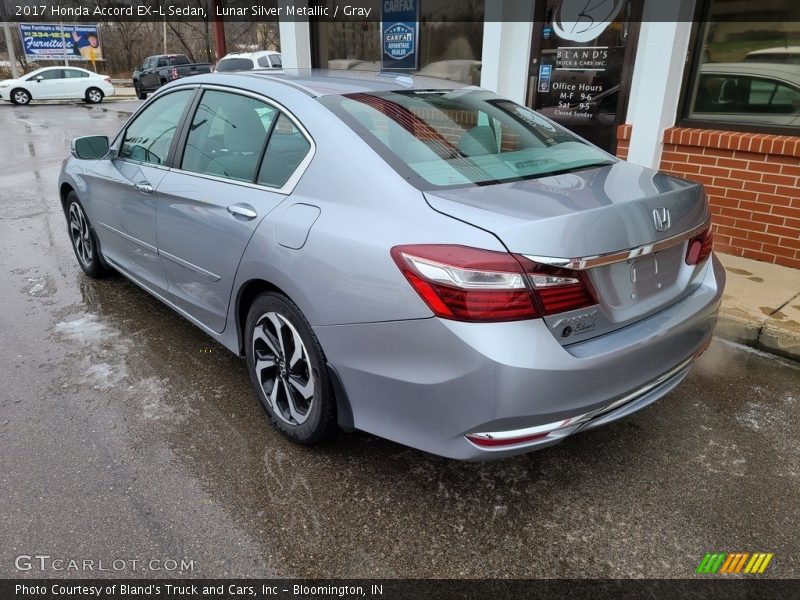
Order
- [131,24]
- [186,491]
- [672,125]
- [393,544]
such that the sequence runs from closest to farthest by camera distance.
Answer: [393,544], [186,491], [672,125], [131,24]

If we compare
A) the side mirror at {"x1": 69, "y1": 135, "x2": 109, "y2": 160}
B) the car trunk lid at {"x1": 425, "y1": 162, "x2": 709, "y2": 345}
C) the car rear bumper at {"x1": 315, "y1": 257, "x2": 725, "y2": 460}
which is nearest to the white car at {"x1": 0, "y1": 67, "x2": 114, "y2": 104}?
the side mirror at {"x1": 69, "y1": 135, "x2": 109, "y2": 160}

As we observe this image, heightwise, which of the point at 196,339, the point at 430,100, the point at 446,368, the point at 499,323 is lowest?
the point at 196,339

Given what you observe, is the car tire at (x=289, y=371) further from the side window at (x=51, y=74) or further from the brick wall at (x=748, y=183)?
the side window at (x=51, y=74)

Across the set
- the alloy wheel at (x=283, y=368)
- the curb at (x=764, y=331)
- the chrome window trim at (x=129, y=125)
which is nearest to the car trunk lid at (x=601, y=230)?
the alloy wheel at (x=283, y=368)

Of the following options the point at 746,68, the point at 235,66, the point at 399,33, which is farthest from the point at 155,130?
the point at 235,66

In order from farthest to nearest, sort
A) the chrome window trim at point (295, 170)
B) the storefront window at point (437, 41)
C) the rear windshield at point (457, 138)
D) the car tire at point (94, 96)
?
the car tire at point (94, 96)
the storefront window at point (437, 41)
the chrome window trim at point (295, 170)
the rear windshield at point (457, 138)

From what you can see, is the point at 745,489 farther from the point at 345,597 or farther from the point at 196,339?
the point at 196,339

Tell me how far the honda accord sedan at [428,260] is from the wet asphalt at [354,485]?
0.35 meters

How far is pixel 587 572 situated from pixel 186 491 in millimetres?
1619

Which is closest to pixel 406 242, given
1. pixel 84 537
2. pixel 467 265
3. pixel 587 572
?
pixel 467 265

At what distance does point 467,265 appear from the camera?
2.00 m

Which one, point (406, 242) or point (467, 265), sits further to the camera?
point (406, 242)

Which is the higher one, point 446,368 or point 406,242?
point 406,242

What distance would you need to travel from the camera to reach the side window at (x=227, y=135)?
2975mm
